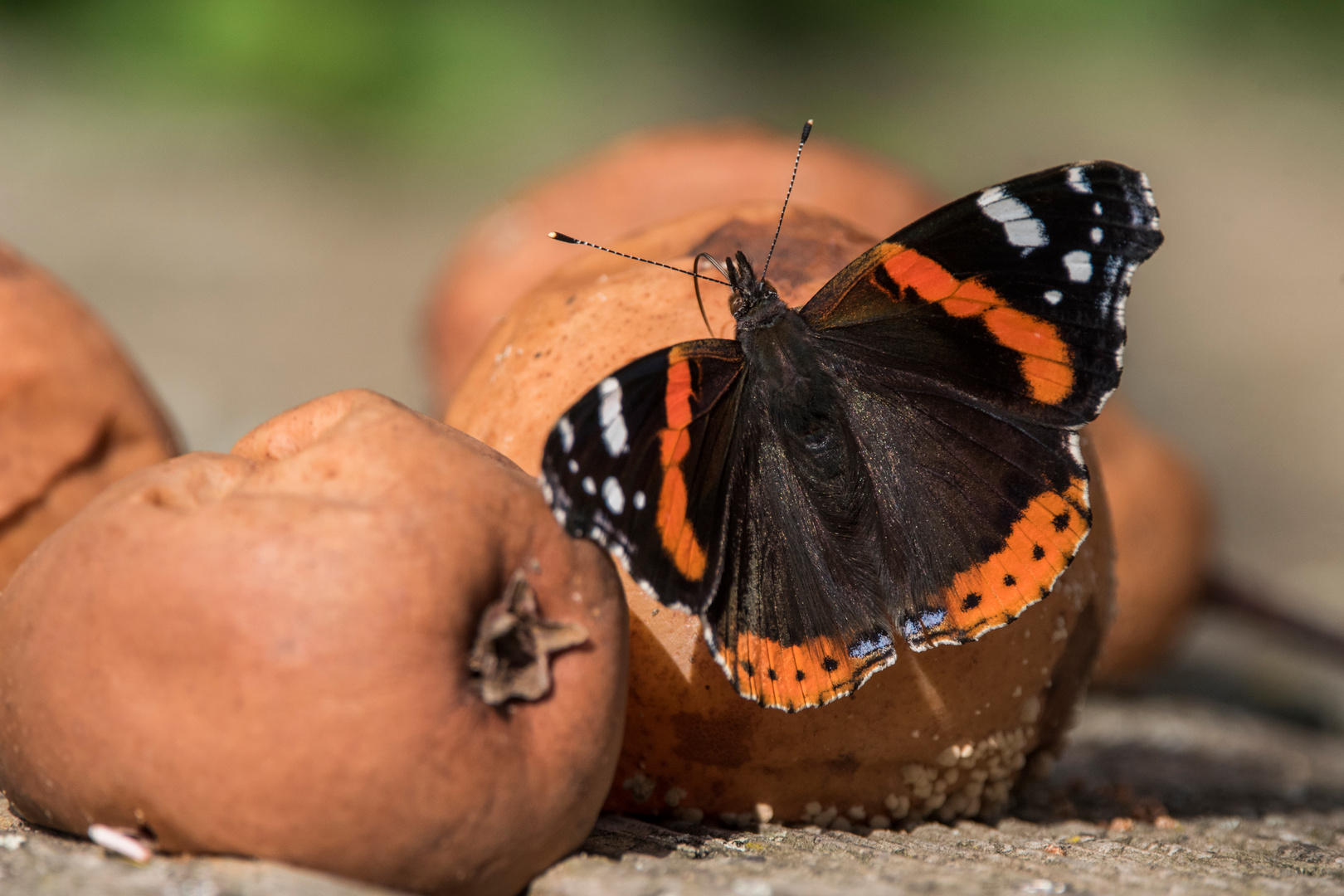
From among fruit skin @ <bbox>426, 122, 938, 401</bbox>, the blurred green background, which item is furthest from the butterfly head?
the blurred green background

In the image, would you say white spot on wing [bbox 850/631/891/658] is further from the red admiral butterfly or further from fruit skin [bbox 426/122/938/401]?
fruit skin [bbox 426/122/938/401]

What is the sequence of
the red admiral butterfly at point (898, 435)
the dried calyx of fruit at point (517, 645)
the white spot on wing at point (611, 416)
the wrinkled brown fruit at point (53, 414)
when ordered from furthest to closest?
the wrinkled brown fruit at point (53, 414) < the red admiral butterfly at point (898, 435) < the white spot on wing at point (611, 416) < the dried calyx of fruit at point (517, 645)

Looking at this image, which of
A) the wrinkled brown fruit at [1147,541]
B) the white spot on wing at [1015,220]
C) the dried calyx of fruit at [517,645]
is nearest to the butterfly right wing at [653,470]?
the dried calyx of fruit at [517,645]

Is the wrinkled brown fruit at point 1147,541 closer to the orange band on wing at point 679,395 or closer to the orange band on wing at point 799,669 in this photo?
the orange band on wing at point 799,669

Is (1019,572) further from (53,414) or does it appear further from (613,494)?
(53,414)

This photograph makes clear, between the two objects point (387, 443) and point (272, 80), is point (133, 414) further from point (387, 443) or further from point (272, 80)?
point (272, 80)

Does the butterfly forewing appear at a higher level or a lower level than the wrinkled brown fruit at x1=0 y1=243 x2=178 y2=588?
higher

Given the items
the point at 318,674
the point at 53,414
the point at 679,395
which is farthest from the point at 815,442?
the point at 53,414
